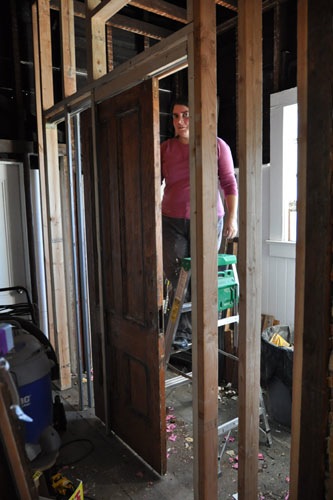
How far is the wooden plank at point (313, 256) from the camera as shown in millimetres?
1116

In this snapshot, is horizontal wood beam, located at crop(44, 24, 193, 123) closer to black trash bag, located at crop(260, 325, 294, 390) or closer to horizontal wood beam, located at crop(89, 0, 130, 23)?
horizontal wood beam, located at crop(89, 0, 130, 23)

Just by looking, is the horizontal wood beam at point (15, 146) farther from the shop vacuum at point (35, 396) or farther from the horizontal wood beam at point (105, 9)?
the shop vacuum at point (35, 396)

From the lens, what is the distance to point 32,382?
1.55m

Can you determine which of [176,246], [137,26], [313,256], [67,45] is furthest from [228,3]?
[313,256]

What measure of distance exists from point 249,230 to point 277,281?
1.77 meters

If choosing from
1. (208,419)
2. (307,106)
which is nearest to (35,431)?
(208,419)

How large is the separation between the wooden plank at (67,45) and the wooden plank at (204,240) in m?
1.44

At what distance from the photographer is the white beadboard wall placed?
2947 millimetres

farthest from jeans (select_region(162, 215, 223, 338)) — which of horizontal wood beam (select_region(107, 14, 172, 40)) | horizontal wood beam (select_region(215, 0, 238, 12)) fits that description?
horizontal wood beam (select_region(107, 14, 172, 40))

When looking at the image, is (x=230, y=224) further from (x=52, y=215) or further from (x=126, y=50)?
(x=126, y=50)

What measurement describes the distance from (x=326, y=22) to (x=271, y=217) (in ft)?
6.85

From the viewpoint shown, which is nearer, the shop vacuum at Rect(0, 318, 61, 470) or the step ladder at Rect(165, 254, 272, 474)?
the shop vacuum at Rect(0, 318, 61, 470)

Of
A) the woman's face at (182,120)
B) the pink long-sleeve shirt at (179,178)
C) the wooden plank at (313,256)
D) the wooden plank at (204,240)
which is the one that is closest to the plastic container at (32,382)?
the wooden plank at (204,240)

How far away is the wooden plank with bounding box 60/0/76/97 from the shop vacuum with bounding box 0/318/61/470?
1.75 m
